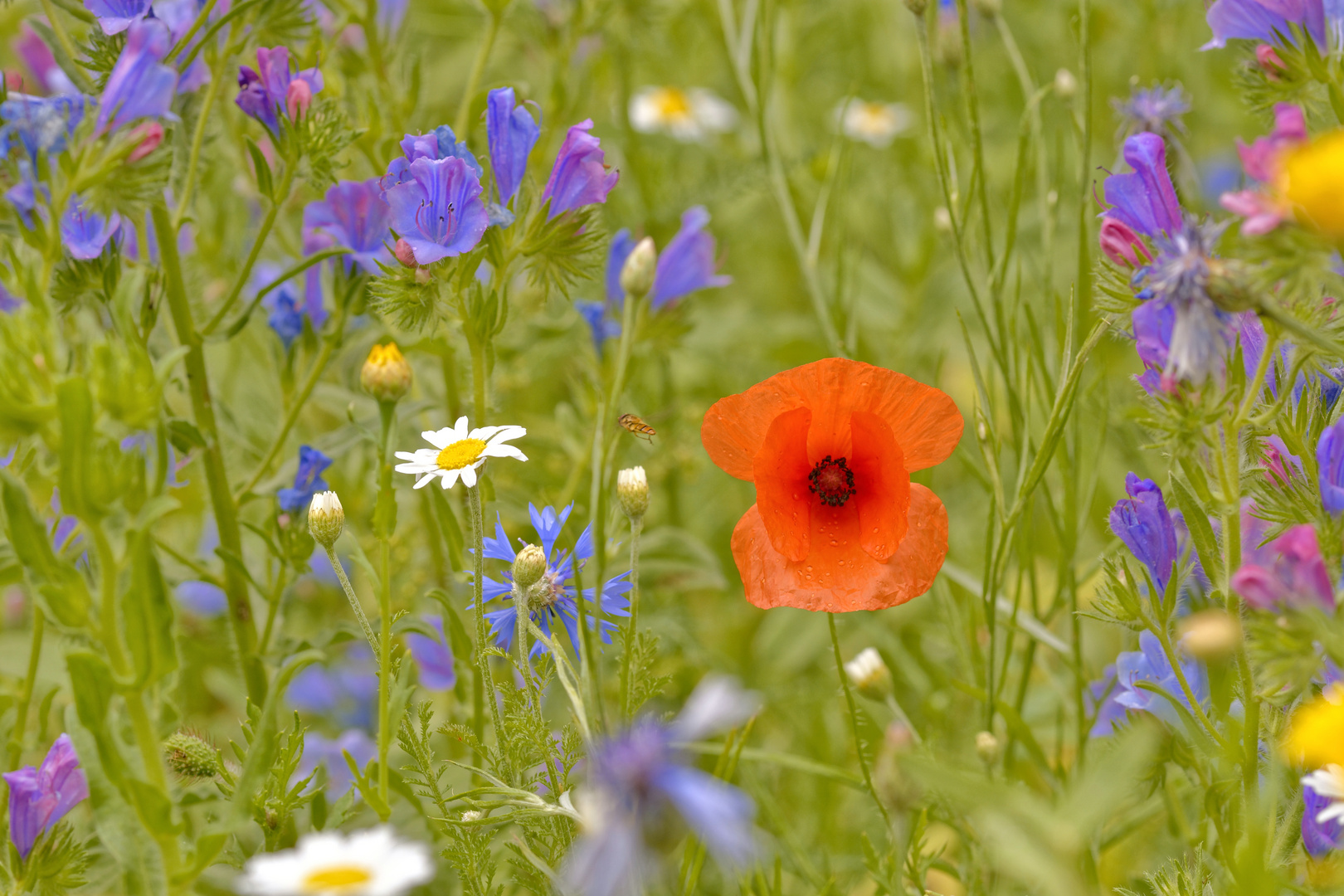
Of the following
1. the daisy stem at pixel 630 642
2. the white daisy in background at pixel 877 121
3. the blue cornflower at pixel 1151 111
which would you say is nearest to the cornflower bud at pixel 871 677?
the daisy stem at pixel 630 642

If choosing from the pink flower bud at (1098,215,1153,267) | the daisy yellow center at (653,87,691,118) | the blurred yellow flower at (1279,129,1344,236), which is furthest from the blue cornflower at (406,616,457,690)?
the daisy yellow center at (653,87,691,118)

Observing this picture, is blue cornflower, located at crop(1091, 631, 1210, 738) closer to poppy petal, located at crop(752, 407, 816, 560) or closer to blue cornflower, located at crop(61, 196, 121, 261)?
poppy petal, located at crop(752, 407, 816, 560)

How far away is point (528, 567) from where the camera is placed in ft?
2.75

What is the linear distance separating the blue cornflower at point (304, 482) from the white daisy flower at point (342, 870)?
55 centimetres

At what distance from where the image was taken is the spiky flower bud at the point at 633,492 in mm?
837

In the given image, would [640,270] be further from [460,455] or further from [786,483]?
[786,483]

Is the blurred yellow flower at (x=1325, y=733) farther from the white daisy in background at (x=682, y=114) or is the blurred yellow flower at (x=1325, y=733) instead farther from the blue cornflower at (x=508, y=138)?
the white daisy in background at (x=682, y=114)

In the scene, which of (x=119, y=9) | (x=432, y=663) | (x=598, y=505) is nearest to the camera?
(x=598, y=505)

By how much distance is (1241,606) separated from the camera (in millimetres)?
799

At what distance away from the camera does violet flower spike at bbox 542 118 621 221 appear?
0.99 m

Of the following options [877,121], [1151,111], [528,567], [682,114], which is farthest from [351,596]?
[877,121]

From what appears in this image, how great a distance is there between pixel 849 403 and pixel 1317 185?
0.46 metres

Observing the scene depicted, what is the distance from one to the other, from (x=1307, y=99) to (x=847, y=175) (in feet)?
2.14

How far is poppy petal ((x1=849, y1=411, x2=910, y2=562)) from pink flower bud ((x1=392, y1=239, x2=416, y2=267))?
35 cm
